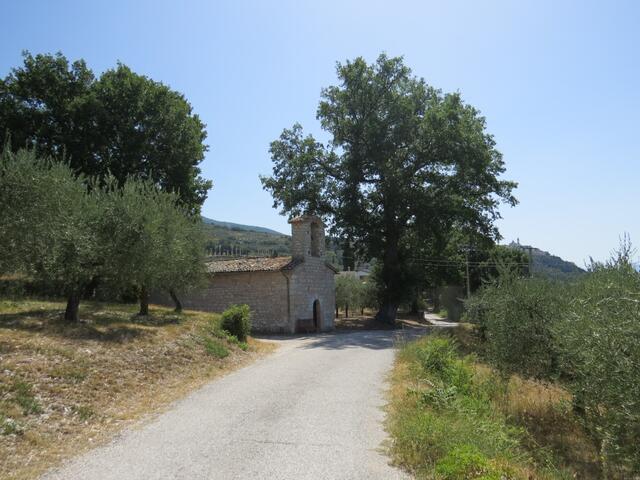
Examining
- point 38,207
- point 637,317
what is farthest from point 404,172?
point 637,317

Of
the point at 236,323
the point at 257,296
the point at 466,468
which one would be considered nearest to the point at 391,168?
the point at 257,296

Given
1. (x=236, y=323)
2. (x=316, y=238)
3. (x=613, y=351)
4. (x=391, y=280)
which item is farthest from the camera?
(x=391, y=280)

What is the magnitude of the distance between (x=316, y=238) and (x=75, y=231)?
1841 cm

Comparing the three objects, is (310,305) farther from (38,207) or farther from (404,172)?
→ (38,207)

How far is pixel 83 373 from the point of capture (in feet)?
32.1

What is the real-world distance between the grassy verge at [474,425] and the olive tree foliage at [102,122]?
60.2 ft

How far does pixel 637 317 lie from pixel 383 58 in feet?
102

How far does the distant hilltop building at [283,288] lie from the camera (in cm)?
2747

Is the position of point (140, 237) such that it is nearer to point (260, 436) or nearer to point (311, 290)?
point (260, 436)

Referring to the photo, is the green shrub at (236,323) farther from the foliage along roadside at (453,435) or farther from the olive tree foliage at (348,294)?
the olive tree foliage at (348,294)

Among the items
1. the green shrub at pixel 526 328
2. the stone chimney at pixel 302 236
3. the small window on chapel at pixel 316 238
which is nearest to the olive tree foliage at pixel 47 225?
the green shrub at pixel 526 328

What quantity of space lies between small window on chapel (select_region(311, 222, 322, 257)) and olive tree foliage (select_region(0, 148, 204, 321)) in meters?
12.4

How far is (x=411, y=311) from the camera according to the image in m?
48.3

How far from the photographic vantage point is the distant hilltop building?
2747 cm
